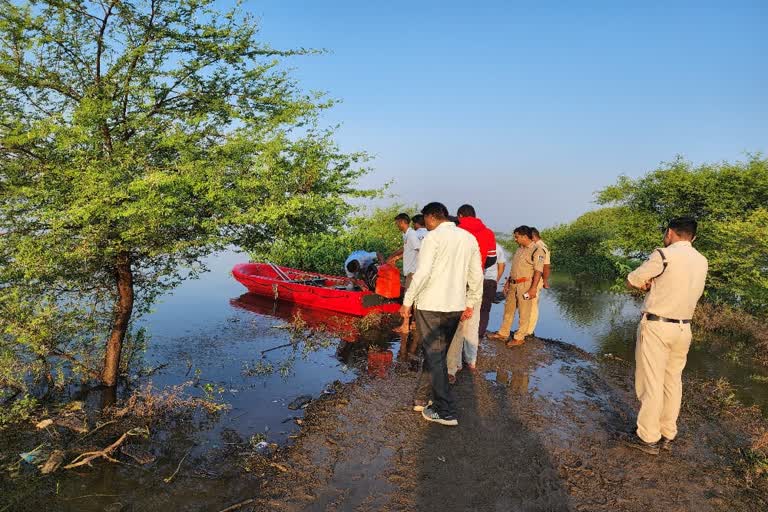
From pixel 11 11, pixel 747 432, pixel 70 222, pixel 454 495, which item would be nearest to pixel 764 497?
pixel 747 432

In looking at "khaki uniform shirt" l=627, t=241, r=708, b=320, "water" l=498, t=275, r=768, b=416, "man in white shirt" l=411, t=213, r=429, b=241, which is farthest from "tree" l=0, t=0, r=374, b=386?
"water" l=498, t=275, r=768, b=416

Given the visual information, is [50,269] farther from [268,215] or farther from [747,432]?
[747,432]

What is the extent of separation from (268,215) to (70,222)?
2.16m

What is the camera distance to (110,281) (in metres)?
6.20

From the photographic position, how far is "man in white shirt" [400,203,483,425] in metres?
4.85

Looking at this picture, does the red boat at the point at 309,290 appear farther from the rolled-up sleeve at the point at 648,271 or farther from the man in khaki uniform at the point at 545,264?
the rolled-up sleeve at the point at 648,271

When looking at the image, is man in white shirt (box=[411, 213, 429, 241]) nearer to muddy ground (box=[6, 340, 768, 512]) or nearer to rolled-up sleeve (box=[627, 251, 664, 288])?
muddy ground (box=[6, 340, 768, 512])

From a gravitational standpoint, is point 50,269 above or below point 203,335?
above

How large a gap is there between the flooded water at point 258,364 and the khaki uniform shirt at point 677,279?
2.43 meters

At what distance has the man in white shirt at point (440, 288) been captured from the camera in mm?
4852

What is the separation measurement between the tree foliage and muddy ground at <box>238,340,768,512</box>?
22.9 feet

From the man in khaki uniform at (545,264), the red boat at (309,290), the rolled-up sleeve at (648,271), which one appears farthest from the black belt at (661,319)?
the red boat at (309,290)

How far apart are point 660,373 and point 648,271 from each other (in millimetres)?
1038

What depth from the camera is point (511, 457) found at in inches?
175
